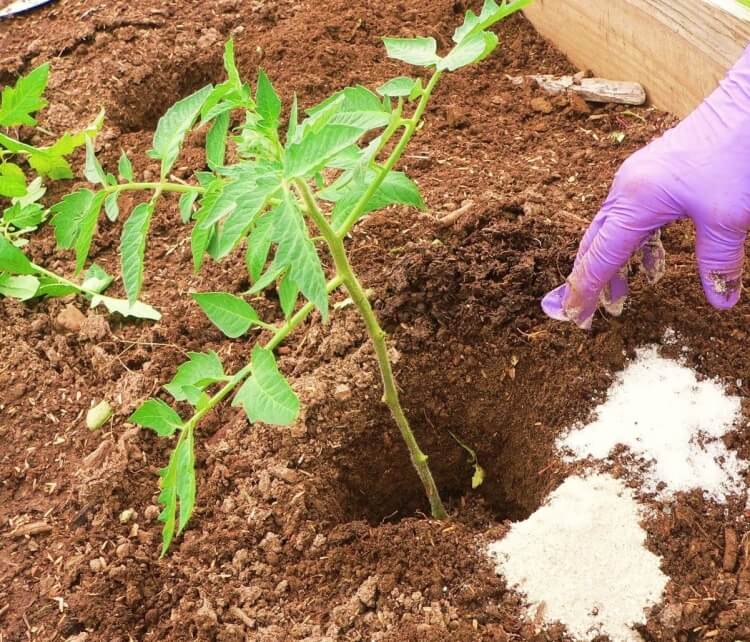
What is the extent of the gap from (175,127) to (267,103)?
0.19 m

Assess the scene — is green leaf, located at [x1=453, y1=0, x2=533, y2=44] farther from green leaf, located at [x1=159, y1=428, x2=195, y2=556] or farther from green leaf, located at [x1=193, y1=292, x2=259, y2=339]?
green leaf, located at [x1=159, y1=428, x2=195, y2=556]

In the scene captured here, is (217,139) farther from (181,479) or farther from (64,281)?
(64,281)

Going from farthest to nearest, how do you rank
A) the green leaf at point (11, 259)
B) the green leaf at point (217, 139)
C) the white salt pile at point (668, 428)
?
1. the green leaf at point (11, 259)
2. the white salt pile at point (668, 428)
3. the green leaf at point (217, 139)

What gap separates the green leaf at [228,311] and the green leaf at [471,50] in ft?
1.59

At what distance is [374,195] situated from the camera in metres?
1.35

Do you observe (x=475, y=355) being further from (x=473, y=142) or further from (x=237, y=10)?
(x=237, y=10)

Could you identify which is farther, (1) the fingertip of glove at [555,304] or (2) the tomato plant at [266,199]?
(1) the fingertip of glove at [555,304]

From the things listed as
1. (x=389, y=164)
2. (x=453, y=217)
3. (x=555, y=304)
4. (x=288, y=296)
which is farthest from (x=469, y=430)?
(x=389, y=164)

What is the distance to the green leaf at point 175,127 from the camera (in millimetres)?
1228

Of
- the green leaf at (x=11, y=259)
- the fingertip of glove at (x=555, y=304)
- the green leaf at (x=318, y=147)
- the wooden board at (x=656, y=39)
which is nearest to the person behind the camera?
the green leaf at (x=318, y=147)

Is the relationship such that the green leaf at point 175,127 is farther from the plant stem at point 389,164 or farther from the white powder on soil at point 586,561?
the white powder on soil at point 586,561

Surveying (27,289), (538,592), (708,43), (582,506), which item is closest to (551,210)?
(708,43)

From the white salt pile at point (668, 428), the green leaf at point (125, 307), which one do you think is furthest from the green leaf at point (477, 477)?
the green leaf at point (125, 307)

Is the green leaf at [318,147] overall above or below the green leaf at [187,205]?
above
